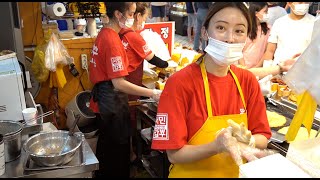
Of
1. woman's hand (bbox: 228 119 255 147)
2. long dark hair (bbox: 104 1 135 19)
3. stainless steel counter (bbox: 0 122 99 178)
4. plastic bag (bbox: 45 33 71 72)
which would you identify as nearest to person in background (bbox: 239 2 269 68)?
long dark hair (bbox: 104 1 135 19)

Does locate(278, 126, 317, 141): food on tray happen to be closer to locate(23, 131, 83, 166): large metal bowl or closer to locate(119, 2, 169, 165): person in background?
locate(23, 131, 83, 166): large metal bowl

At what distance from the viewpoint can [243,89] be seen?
1.78m

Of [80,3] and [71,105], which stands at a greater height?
[80,3]

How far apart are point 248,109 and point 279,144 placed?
1.67ft

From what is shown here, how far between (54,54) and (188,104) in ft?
8.44

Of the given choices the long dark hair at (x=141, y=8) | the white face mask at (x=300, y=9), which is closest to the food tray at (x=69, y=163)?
the long dark hair at (x=141, y=8)

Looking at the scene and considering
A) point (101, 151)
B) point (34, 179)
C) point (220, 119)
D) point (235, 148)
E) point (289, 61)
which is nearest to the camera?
point (235, 148)

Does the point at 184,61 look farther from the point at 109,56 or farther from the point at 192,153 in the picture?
the point at 192,153

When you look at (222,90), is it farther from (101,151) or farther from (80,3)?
(80,3)

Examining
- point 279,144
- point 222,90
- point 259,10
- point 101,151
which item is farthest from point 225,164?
point 259,10

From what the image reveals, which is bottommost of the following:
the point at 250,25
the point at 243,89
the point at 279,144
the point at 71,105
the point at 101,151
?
the point at 101,151

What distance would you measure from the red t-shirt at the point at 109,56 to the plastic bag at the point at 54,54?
0.98 metres

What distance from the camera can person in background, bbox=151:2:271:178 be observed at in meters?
1.62

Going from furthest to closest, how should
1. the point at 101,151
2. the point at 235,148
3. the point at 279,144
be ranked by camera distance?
the point at 101,151
the point at 279,144
the point at 235,148
